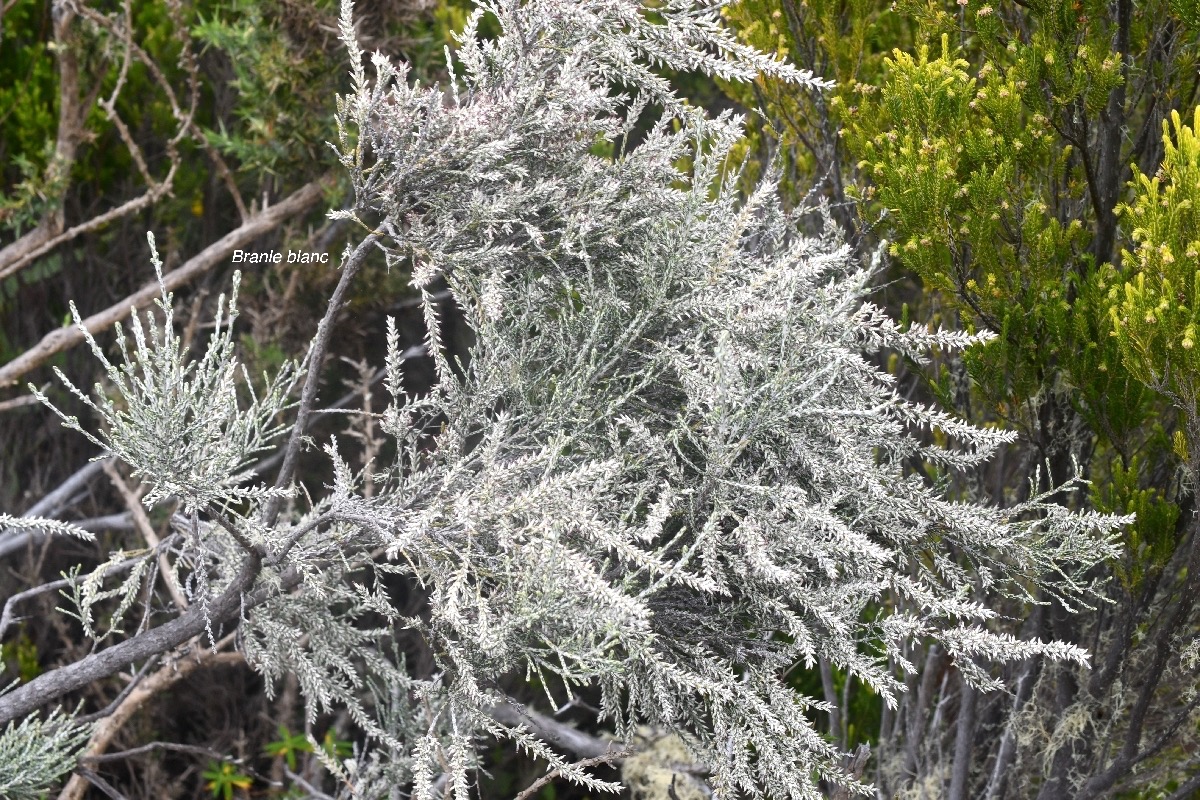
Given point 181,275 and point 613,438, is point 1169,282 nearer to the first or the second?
point 613,438

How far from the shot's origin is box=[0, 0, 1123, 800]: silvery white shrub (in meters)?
1.89

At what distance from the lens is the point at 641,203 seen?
213 centimetres

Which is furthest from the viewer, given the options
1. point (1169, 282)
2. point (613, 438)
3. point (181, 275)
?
point (181, 275)

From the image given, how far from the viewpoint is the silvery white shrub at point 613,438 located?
6.22 ft

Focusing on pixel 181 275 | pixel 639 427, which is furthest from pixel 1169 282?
pixel 181 275

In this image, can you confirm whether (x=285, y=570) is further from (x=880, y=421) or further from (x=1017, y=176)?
(x=1017, y=176)

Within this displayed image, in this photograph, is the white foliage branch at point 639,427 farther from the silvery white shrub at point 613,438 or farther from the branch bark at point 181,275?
the branch bark at point 181,275

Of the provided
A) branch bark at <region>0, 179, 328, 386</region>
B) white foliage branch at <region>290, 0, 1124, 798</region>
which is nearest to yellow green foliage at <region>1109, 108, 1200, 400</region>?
white foliage branch at <region>290, 0, 1124, 798</region>

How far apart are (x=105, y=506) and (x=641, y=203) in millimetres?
3776

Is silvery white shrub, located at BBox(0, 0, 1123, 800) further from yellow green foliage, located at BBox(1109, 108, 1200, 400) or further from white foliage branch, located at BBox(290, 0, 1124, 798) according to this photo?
yellow green foliage, located at BBox(1109, 108, 1200, 400)

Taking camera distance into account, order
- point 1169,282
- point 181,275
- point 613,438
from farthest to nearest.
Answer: point 181,275
point 613,438
point 1169,282

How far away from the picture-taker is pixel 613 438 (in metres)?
2.05

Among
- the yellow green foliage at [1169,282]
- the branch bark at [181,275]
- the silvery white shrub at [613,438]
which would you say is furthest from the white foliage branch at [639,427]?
the branch bark at [181,275]

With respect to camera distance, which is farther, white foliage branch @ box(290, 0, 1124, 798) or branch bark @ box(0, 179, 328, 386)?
branch bark @ box(0, 179, 328, 386)
